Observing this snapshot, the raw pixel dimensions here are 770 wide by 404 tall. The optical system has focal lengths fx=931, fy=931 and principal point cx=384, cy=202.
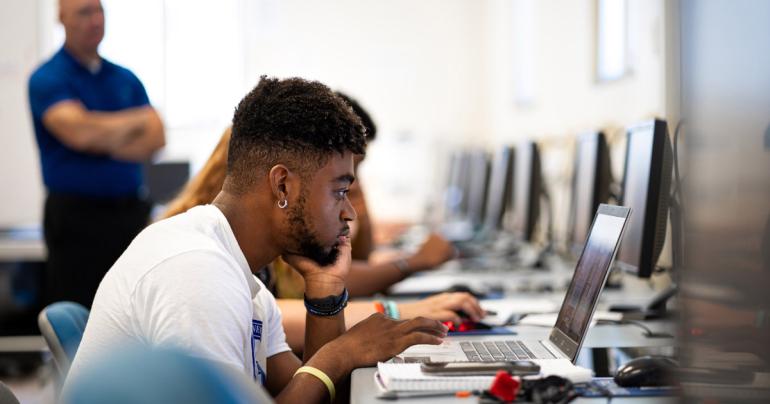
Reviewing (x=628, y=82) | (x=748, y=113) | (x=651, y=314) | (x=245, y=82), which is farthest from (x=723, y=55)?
(x=245, y=82)

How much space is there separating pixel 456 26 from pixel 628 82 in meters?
4.16

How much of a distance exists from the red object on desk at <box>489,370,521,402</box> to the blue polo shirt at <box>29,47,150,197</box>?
7.45 feet

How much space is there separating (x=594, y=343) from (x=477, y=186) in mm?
3165

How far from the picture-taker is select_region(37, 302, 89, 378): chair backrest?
177 centimetres

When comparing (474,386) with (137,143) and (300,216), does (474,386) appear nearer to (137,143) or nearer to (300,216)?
(300,216)

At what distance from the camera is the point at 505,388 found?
1.34 meters

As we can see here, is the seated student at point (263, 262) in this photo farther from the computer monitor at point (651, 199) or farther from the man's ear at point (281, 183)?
the computer monitor at point (651, 199)

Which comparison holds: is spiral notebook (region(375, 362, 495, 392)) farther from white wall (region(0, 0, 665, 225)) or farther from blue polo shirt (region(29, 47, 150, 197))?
white wall (region(0, 0, 665, 225))

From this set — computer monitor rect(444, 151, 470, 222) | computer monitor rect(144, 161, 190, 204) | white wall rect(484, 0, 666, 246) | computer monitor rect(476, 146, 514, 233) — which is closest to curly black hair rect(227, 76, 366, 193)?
white wall rect(484, 0, 666, 246)

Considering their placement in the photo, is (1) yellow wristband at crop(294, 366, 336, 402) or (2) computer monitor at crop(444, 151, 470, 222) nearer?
(1) yellow wristband at crop(294, 366, 336, 402)

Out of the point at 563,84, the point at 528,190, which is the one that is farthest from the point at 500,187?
the point at 563,84

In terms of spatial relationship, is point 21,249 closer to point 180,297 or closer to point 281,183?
point 281,183

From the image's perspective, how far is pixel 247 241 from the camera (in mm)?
1557

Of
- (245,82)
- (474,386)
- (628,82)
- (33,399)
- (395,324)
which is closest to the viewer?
(474,386)
